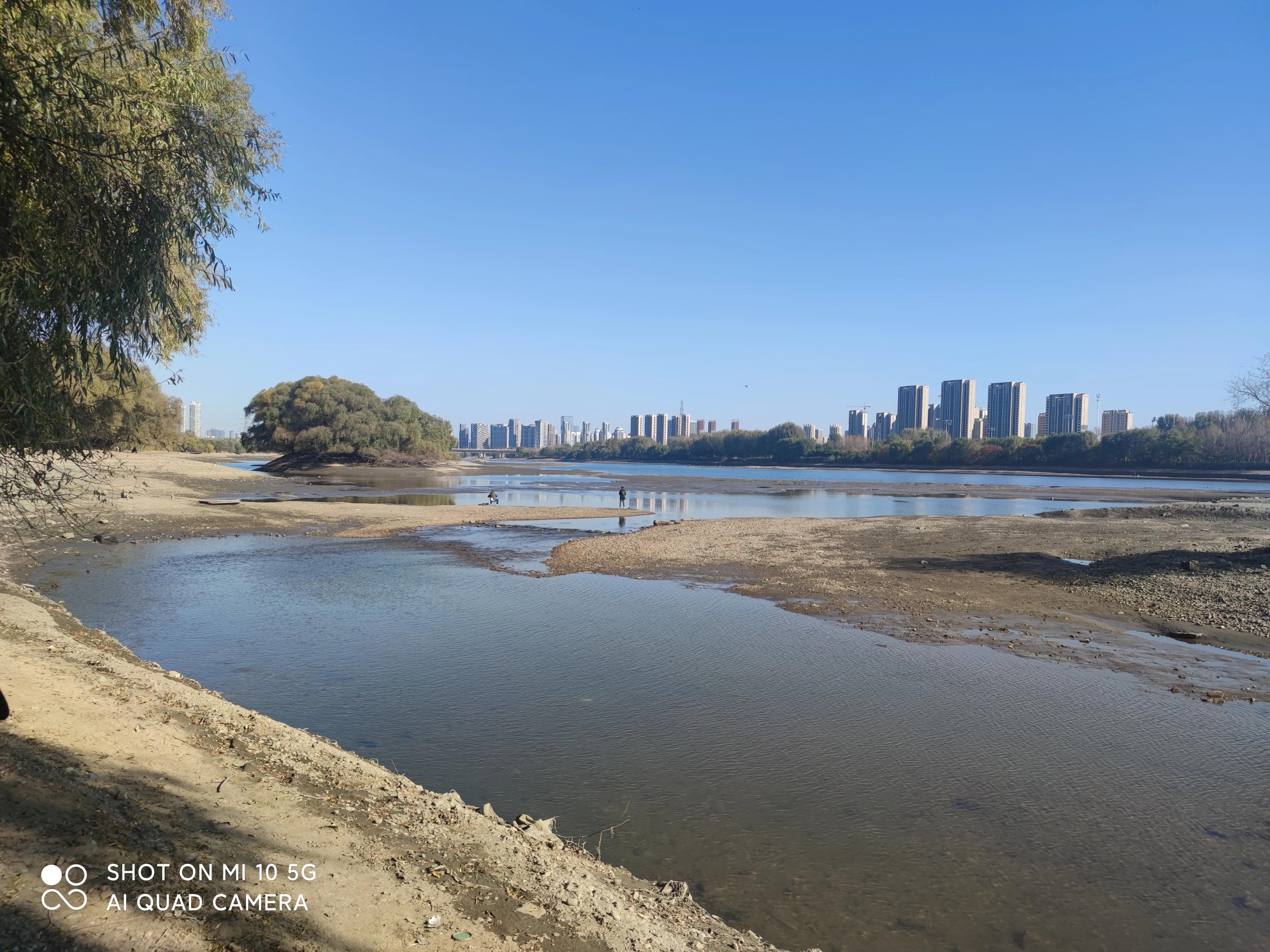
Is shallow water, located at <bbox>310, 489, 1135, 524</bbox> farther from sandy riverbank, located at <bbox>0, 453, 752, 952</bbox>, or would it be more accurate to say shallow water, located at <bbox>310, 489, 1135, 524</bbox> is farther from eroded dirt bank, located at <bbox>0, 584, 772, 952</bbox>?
eroded dirt bank, located at <bbox>0, 584, 772, 952</bbox>

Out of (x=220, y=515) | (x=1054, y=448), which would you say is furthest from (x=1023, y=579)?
(x=1054, y=448)

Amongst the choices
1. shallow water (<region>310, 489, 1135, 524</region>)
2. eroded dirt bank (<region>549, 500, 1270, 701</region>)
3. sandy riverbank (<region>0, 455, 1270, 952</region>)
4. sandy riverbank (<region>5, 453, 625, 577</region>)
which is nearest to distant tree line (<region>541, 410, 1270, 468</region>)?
shallow water (<region>310, 489, 1135, 524</region>)

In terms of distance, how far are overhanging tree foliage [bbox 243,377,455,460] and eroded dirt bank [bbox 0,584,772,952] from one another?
88652 mm

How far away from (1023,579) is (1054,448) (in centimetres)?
12519

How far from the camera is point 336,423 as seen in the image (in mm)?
89938

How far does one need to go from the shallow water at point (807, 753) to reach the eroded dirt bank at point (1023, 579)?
1.79m

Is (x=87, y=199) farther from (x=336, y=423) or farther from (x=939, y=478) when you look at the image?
(x=939, y=478)

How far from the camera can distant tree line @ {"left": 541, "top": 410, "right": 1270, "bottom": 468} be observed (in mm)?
100250

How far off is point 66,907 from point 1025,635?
15711 millimetres

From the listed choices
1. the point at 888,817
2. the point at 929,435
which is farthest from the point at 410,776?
the point at 929,435

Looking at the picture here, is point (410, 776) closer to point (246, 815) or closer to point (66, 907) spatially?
point (246, 815)

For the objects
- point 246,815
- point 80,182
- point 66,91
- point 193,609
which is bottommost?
point 193,609

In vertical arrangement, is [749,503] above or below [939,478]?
below

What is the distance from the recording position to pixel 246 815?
5.27 metres
